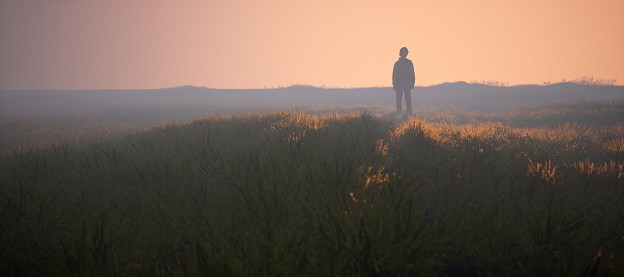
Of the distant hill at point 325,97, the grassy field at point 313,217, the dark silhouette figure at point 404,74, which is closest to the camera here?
Answer: the grassy field at point 313,217

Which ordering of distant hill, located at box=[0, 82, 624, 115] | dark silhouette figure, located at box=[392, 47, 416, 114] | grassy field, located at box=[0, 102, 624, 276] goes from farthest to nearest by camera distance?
distant hill, located at box=[0, 82, 624, 115], dark silhouette figure, located at box=[392, 47, 416, 114], grassy field, located at box=[0, 102, 624, 276]

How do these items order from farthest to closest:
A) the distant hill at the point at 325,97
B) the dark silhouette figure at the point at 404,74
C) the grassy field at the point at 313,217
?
1. the distant hill at the point at 325,97
2. the dark silhouette figure at the point at 404,74
3. the grassy field at the point at 313,217

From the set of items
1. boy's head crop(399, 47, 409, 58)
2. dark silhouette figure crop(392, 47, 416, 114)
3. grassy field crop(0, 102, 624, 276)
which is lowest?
grassy field crop(0, 102, 624, 276)

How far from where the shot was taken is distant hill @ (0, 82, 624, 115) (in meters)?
22.7

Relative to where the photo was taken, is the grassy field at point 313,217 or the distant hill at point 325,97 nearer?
the grassy field at point 313,217

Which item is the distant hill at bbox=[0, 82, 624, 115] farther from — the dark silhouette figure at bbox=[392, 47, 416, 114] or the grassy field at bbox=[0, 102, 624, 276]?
the grassy field at bbox=[0, 102, 624, 276]

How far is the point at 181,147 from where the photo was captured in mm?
4328

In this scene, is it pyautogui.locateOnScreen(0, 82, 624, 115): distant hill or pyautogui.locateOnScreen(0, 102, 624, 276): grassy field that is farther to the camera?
pyautogui.locateOnScreen(0, 82, 624, 115): distant hill

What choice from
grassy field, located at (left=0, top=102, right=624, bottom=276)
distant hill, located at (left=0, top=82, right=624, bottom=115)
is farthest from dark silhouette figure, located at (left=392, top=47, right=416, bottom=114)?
distant hill, located at (left=0, top=82, right=624, bottom=115)

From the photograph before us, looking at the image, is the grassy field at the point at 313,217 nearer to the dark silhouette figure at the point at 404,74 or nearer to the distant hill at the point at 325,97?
the dark silhouette figure at the point at 404,74

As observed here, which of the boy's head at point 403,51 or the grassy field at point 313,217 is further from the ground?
the boy's head at point 403,51

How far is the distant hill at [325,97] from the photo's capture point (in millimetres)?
22719

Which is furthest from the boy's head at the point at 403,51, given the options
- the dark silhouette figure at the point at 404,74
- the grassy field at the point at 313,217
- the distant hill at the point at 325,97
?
the distant hill at the point at 325,97

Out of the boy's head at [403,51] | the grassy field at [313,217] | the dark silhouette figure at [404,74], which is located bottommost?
the grassy field at [313,217]
